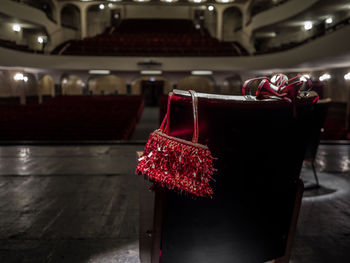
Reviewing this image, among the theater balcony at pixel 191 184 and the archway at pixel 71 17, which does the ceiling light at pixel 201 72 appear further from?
the archway at pixel 71 17

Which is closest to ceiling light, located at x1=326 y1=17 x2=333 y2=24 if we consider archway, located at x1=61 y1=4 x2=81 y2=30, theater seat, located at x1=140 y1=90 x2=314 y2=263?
theater seat, located at x1=140 y1=90 x2=314 y2=263

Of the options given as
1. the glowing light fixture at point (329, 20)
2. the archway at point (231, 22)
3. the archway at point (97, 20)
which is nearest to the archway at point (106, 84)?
the archway at point (97, 20)

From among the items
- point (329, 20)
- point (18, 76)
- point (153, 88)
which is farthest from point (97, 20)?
point (329, 20)

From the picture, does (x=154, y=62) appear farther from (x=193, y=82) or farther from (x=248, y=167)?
(x=248, y=167)

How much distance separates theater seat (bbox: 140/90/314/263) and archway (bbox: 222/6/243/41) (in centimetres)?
2012

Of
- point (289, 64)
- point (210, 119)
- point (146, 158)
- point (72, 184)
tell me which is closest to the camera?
point (210, 119)

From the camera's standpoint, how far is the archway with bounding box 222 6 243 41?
19.3 metres

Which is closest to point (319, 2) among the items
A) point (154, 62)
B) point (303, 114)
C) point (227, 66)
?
point (227, 66)

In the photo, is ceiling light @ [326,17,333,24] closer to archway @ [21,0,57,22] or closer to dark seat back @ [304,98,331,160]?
dark seat back @ [304,98,331,160]

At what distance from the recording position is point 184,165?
81cm

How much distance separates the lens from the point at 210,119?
0.79m

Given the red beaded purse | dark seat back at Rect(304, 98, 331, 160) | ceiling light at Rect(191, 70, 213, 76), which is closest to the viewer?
the red beaded purse

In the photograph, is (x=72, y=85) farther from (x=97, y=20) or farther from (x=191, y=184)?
(x=191, y=184)

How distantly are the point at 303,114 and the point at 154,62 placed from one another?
13.8 meters
